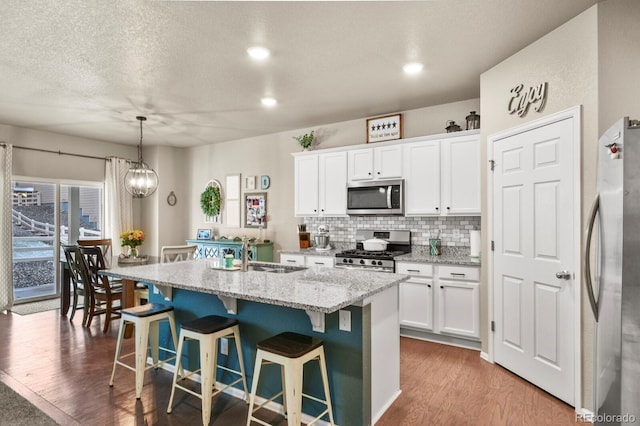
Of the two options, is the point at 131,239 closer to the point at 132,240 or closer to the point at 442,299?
the point at 132,240

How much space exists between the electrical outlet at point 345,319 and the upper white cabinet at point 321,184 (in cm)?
264

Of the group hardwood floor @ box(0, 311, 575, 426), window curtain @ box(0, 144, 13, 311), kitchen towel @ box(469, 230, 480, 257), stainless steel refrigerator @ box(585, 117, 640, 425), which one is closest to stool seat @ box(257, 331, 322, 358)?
hardwood floor @ box(0, 311, 575, 426)

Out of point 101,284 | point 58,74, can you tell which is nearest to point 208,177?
point 101,284

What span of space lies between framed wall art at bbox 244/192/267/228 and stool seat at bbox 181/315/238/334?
3425 mm

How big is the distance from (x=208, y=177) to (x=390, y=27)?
4.94 m

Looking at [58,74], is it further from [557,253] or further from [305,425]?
[557,253]

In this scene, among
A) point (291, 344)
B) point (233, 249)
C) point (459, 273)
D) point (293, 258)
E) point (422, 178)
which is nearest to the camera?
point (291, 344)

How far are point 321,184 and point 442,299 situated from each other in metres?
Result: 2.19

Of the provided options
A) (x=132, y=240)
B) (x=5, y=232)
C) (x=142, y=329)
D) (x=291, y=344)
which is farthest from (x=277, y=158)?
(x=291, y=344)

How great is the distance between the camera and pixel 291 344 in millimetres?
2102

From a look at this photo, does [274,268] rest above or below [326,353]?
above

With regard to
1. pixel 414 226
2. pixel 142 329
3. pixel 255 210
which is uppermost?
pixel 255 210

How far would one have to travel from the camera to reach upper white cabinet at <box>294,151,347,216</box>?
4812 millimetres

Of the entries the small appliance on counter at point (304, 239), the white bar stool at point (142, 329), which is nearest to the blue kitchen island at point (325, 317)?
the white bar stool at point (142, 329)
